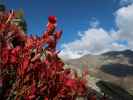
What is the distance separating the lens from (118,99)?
1520cm

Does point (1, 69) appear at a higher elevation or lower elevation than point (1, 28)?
lower

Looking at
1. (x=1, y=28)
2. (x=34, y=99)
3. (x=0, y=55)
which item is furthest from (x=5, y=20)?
(x=34, y=99)

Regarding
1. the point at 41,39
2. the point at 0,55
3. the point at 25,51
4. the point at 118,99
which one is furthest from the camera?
the point at 118,99

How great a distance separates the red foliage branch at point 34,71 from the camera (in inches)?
297

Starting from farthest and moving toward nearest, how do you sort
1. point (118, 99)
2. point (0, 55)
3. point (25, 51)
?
point (118, 99)
point (25, 51)
point (0, 55)

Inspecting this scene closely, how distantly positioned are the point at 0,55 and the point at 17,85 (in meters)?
0.75

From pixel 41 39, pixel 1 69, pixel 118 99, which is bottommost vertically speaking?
pixel 118 99

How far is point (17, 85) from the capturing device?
297 inches

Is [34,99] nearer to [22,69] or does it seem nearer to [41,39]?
[22,69]

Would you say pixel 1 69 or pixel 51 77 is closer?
pixel 1 69

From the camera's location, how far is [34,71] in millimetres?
7973

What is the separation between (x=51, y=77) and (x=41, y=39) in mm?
1055

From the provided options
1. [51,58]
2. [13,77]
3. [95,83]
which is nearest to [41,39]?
[51,58]

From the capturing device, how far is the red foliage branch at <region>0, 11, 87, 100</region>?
755 cm
